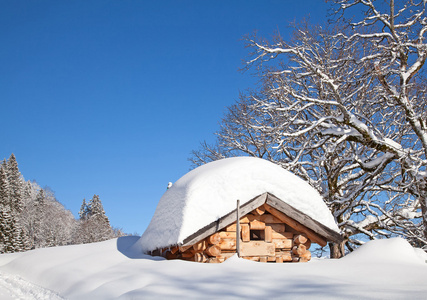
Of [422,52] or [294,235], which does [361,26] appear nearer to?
[422,52]

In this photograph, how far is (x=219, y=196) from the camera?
26.2 ft

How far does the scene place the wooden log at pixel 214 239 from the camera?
792cm

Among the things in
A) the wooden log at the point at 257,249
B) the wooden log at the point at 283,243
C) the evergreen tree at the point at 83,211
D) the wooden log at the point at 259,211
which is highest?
the evergreen tree at the point at 83,211

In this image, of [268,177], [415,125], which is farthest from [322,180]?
[268,177]

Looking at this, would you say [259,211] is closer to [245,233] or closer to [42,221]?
[245,233]

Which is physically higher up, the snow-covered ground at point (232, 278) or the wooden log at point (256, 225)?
the wooden log at point (256, 225)

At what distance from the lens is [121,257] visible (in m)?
8.64

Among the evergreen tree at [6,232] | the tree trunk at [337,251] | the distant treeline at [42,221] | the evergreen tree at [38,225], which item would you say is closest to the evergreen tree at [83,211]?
the distant treeline at [42,221]

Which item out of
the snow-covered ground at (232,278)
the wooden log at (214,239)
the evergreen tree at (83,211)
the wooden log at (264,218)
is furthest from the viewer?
the evergreen tree at (83,211)

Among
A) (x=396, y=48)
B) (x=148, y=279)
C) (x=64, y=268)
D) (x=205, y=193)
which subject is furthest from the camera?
(x=396, y=48)

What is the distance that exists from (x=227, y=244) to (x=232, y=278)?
276 cm

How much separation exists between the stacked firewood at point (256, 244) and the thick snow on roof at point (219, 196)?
1.51 feet

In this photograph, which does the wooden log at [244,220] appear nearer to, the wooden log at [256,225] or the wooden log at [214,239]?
the wooden log at [256,225]

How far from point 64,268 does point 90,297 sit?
9.32 ft
